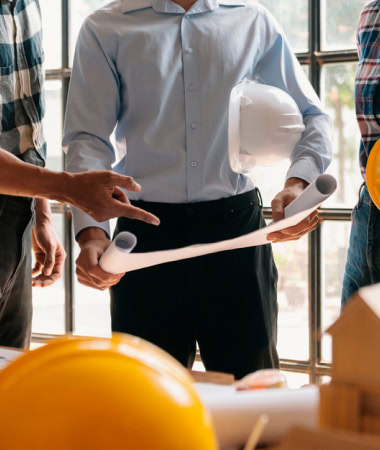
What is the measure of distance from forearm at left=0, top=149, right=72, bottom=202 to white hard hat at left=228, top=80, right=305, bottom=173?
1.26 feet

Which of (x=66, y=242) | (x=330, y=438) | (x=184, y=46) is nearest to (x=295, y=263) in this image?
(x=66, y=242)

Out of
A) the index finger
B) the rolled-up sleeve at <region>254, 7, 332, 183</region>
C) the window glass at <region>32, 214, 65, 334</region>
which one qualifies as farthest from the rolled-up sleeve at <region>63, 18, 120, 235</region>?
the window glass at <region>32, 214, 65, 334</region>

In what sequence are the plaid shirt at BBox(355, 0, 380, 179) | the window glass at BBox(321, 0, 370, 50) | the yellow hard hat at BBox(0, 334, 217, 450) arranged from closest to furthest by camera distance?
the yellow hard hat at BBox(0, 334, 217, 450)
the plaid shirt at BBox(355, 0, 380, 179)
the window glass at BBox(321, 0, 370, 50)

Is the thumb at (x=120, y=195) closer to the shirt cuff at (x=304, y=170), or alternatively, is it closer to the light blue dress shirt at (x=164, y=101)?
the light blue dress shirt at (x=164, y=101)

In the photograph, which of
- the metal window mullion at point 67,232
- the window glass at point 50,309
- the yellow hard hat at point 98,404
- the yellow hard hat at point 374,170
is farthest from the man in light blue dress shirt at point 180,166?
the window glass at point 50,309

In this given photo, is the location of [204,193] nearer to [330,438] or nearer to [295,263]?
[330,438]

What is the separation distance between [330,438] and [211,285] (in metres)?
1.05

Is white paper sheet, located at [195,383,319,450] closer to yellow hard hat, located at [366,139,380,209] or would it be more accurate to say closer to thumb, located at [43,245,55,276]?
yellow hard hat, located at [366,139,380,209]

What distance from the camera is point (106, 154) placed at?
1521 mm

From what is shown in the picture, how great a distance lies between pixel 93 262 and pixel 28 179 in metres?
0.21

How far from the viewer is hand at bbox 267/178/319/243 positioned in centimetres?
142

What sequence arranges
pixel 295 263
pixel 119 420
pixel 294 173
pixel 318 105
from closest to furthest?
1. pixel 119 420
2. pixel 294 173
3. pixel 318 105
4. pixel 295 263

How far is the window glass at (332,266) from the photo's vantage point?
2697 mm

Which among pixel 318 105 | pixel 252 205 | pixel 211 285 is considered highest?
pixel 318 105
